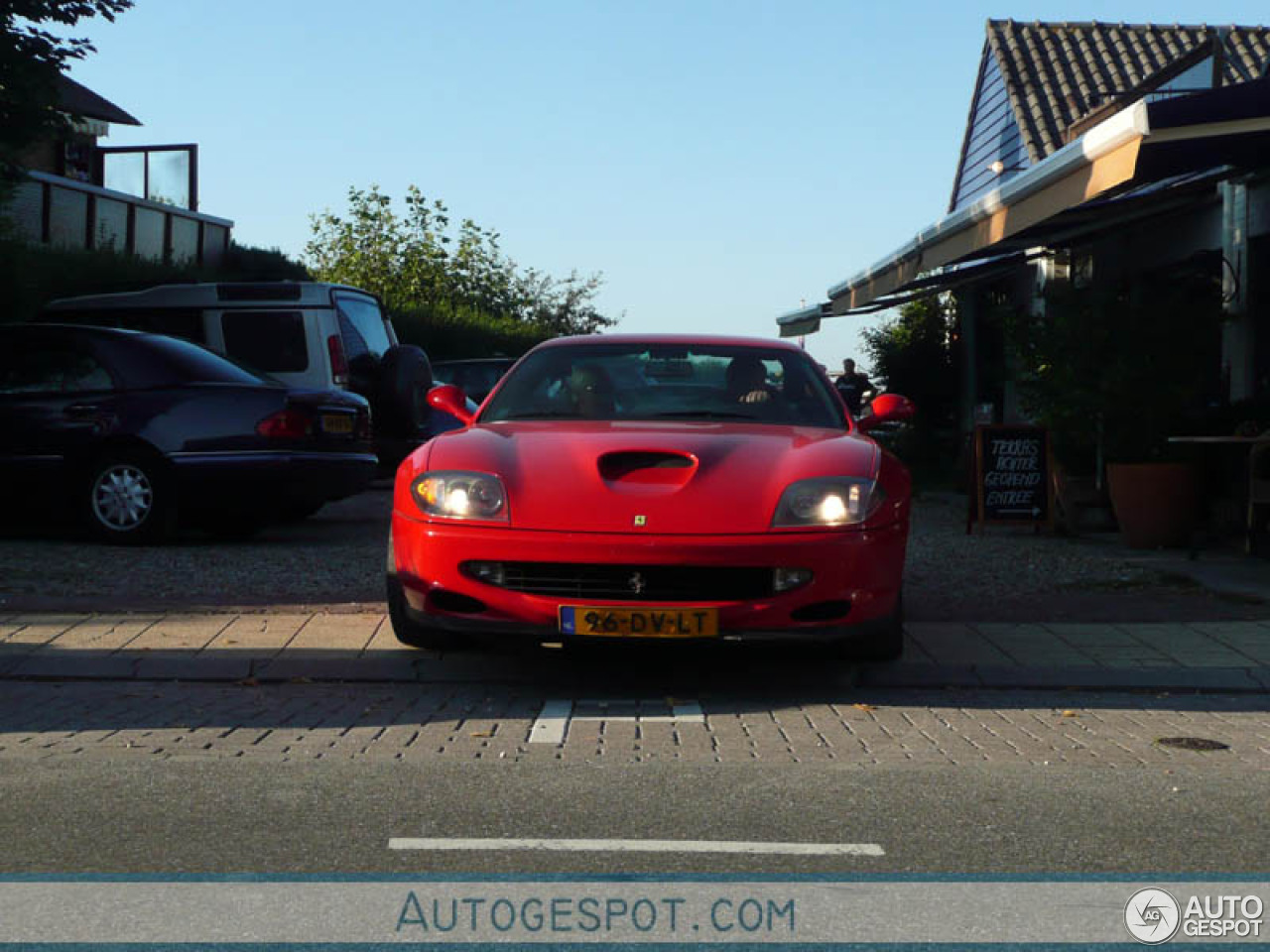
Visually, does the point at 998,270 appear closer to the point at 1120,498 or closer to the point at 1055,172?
the point at 1120,498

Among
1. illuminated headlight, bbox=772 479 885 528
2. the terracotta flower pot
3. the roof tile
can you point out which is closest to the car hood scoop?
illuminated headlight, bbox=772 479 885 528

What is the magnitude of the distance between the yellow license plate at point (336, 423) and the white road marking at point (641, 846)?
26.4ft

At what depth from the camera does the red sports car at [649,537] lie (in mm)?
6617

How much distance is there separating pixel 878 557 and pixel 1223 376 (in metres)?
8.52

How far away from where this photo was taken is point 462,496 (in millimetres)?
6875

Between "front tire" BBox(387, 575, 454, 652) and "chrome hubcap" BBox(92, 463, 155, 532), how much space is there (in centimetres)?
512

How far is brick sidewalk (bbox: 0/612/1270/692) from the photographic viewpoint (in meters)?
7.30

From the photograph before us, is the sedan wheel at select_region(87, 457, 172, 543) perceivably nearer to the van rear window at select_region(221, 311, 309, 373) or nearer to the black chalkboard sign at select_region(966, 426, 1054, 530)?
the van rear window at select_region(221, 311, 309, 373)

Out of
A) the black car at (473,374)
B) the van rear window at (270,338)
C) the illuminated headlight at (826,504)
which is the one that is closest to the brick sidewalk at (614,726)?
the illuminated headlight at (826,504)

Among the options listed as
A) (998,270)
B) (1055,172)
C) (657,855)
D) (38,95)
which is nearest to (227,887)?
(657,855)

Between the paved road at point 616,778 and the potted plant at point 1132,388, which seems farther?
the potted plant at point 1132,388

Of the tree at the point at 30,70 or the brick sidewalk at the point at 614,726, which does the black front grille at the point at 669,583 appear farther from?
the tree at the point at 30,70

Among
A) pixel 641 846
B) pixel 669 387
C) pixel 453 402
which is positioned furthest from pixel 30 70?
pixel 641 846

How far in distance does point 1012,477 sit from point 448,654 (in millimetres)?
7375
